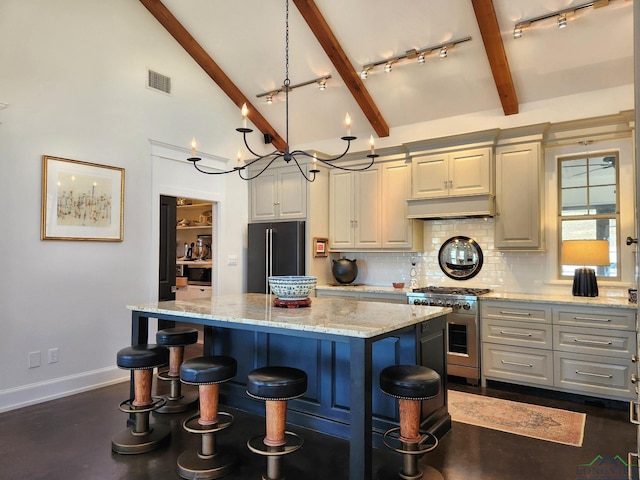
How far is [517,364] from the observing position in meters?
4.15

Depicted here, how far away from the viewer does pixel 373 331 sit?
2.20 metres

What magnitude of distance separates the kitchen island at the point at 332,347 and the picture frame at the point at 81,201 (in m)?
1.47

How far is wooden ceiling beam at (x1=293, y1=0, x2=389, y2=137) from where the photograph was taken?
14.5 ft

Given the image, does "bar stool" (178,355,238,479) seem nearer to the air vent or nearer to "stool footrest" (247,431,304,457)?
"stool footrest" (247,431,304,457)

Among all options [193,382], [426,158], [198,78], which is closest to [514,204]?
[426,158]

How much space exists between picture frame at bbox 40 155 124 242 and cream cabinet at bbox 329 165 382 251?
2.57m

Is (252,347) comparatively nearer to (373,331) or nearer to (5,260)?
(373,331)

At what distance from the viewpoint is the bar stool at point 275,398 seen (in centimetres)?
241

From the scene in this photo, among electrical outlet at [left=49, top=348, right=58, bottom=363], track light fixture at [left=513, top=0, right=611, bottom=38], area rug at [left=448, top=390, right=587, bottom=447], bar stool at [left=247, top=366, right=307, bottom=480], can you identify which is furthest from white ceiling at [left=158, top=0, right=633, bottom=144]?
electrical outlet at [left=49, top=348, right=58, bottom=363]

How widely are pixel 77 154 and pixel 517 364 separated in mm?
4691

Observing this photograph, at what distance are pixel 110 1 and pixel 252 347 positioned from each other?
3875mm

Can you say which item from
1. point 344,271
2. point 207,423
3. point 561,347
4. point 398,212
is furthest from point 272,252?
point 561,347

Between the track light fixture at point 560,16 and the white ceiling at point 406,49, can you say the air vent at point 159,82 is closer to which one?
the white ceiling at point 406,49

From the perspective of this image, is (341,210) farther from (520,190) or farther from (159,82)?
(159,82)
